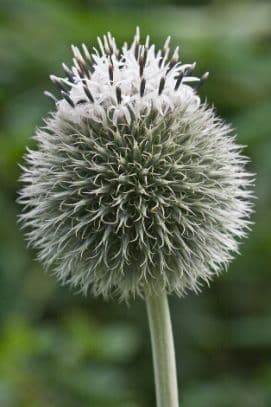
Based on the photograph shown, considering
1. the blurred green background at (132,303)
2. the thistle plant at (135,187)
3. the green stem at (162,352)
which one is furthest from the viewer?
the blurred green background at (132,303)

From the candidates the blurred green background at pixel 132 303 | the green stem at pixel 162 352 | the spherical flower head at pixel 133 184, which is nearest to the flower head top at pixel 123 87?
the spherical flower head at pixel 133 184

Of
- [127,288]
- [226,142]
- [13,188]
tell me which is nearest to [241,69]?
[13,188]

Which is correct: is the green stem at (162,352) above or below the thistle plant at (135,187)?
below

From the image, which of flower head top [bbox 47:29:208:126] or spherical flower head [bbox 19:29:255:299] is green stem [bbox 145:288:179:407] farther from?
flower head top [bbox 47:29:208:126]

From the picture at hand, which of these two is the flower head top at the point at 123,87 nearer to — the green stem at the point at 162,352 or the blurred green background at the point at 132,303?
the green stem at the point at 162,352

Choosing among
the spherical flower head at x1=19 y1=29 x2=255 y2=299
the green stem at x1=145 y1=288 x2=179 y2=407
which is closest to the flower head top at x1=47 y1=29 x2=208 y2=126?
the spherical flower head at x1=19 y1=29 x2=255 y2=299

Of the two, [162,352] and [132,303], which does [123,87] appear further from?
[132,303]

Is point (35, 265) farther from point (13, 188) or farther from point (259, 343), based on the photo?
point (259, 343)
